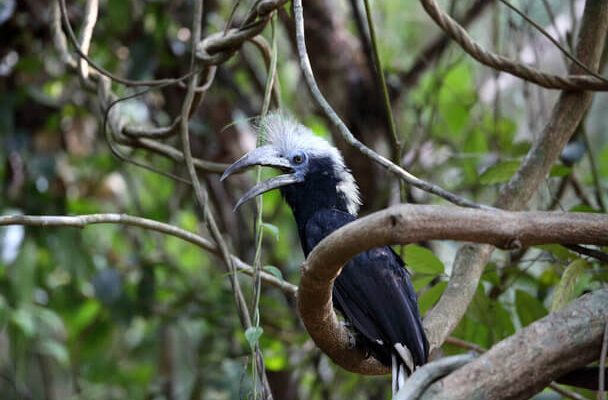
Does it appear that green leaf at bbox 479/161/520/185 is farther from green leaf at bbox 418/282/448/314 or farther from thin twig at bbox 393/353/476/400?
thin twig at bbox 393/353/476/400

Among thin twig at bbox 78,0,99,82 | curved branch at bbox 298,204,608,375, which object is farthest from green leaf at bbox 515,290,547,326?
thin twig at bbox 78,0,99,82

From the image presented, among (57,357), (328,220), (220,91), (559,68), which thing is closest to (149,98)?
(220,91)

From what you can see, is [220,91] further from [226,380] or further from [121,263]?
[226,380]

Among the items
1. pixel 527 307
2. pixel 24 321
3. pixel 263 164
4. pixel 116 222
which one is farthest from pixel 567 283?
pixel 24 321

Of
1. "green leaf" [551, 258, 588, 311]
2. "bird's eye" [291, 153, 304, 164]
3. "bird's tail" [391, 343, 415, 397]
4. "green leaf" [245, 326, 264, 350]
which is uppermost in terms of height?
"bird's eye" [291, 153, 304, 164]

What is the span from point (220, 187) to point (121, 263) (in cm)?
71

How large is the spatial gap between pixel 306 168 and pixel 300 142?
0.33 ft

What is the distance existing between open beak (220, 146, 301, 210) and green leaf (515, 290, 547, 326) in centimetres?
79

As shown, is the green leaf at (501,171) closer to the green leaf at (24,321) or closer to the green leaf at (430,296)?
the green leaf at (430,296)

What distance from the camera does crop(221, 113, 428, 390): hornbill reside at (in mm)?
2387

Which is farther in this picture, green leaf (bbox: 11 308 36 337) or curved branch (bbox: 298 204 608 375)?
green leaf (bbox: 11 308 36 337)

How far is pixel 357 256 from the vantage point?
2.61m

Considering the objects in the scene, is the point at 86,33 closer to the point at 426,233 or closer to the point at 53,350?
the point at 426,233

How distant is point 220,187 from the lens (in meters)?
4.38
